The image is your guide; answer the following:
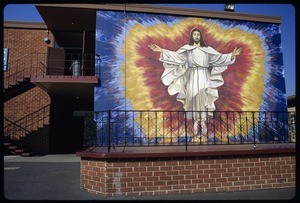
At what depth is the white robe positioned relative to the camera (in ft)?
41.3

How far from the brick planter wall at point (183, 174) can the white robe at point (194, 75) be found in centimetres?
499

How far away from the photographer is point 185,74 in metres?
12.8

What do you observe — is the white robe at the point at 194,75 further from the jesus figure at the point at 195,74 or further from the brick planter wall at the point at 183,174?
the brick planter wall at the point at 183,174

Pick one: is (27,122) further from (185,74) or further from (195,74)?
(195,74)

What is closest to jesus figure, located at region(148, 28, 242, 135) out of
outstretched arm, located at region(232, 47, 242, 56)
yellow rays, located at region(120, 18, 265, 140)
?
outstretched arm, located at region(232, 47, 242, 56)

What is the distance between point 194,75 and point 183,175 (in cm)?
658

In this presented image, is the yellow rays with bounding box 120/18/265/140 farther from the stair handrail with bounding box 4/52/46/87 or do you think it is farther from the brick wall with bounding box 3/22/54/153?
the stair handrail with bounding box 4/52/46/87

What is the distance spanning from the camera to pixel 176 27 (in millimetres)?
13047

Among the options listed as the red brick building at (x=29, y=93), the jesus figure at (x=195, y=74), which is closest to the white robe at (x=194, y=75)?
the jesus figure at (x=195, y=74)

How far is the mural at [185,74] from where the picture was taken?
12.0 meters

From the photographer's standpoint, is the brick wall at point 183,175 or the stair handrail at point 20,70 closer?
the brick wall at point 183,175

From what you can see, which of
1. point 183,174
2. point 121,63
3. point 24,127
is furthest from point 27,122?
point 183,174

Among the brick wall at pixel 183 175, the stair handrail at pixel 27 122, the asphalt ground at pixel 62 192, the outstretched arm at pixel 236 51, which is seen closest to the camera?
the asphalt ground at pixel 62 192
